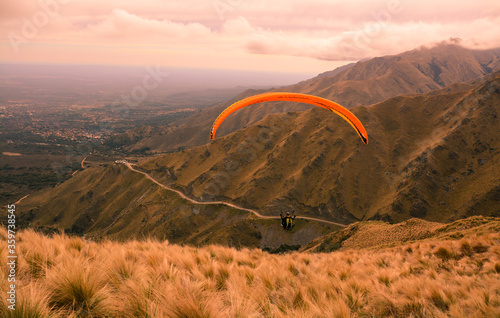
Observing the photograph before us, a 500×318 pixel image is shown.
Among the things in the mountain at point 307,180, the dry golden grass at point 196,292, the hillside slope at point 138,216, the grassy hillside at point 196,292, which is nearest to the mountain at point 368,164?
the mountain at point 307,180

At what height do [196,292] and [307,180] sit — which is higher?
[196,292]

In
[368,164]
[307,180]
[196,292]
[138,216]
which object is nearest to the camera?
[196,292]

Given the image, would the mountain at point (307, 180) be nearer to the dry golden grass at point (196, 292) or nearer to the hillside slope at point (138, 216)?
the hillside slope at point (138, 216)

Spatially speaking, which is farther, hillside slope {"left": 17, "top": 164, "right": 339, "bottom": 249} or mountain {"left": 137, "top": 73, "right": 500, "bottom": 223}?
hillside slope {"left": 17, "top": 164, "right": 339, "bottom": 249}

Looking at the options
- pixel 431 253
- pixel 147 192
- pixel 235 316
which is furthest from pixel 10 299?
pixel 147 192

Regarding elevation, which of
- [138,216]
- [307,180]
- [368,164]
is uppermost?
[368,164]

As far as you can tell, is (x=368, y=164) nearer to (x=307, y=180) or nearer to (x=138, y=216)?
(x=307, y=180)

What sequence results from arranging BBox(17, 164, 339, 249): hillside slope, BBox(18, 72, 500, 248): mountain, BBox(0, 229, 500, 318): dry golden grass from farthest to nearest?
BBox(17, 164, 339, 249): hillside slope → BBox(18, 72, 500, 248): mountain → BBox(0, 229, 500, 318): dry golden grass

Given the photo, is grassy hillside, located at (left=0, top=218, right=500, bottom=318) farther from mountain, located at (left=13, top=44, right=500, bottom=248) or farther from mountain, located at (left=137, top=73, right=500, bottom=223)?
mountain, located at (left=137, top=73, right=500, bottom=223)

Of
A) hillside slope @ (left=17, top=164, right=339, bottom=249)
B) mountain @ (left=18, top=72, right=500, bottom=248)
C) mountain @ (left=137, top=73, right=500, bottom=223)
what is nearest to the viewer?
mountain @ (left=137, top=73, right=500, bottom=223)

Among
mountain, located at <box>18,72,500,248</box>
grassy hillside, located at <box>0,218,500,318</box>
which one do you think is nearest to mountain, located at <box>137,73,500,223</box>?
mountain, located at <box>18,72,500,248</box>

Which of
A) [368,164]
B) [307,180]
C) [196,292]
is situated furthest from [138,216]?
[196,292]
